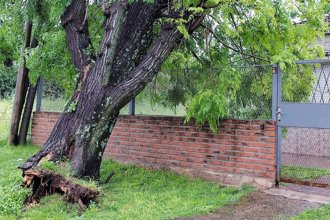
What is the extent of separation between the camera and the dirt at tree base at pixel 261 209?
451 cm

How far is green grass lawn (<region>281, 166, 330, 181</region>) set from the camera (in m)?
6.34

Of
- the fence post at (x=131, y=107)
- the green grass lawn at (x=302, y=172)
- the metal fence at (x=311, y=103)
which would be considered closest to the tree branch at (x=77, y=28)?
the fence post at (x=131, y=107)

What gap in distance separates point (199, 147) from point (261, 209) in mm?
1953

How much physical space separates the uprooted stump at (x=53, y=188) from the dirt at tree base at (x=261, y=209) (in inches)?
52.4

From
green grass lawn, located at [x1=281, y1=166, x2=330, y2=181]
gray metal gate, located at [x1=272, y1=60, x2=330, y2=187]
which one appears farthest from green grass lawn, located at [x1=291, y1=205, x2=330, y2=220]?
green grass lawn, located at [x1=281, y1=166, x2=330, y2=181]

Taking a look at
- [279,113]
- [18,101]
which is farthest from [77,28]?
[18,101]

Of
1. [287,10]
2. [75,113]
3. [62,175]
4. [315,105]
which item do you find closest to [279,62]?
[315,105]

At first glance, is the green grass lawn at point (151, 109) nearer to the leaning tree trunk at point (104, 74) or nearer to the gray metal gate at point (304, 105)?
the leaning tree trunk at point (104, 74)

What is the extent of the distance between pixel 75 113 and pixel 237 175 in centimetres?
272

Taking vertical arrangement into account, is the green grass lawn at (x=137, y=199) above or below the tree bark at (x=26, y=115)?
below

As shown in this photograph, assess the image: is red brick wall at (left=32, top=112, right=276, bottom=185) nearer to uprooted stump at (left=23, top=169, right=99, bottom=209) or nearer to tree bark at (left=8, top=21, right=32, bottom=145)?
uprooted stump at (left=23, top=169, right=99, bottom=209)

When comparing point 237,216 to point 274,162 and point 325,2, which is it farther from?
point 325,2

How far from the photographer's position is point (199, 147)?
653 cm

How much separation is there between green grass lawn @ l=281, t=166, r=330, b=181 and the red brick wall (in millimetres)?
748
